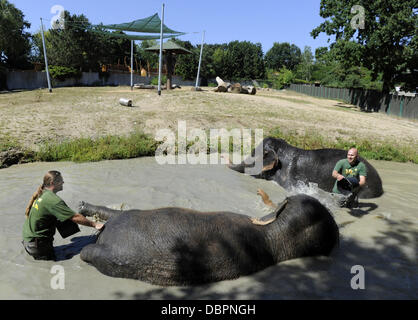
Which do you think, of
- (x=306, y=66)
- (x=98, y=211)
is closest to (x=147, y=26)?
(x=98, y=211)

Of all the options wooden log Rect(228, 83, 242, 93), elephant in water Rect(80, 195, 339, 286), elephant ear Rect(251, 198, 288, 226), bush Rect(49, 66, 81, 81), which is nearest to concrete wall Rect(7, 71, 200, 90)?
bush Rect(49, 66, 81, 81)

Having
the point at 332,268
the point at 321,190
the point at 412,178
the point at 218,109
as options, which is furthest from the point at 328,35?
the point at 332,268

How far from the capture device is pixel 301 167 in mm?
8250

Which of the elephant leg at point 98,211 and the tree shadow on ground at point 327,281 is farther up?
the elephant leg at point 98,211

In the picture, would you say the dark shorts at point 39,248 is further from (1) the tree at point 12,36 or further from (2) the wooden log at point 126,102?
(1) the tree at point 12,36

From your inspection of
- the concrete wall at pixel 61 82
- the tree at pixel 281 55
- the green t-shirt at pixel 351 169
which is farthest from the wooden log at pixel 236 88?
the tree at pixel 281 55

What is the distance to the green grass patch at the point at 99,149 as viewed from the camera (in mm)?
9750

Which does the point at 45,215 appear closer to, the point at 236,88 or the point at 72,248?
the point at 72,248

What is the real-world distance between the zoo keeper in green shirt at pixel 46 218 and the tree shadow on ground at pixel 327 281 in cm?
118

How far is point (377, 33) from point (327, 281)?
24.1 meters

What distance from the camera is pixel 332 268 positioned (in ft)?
14.9

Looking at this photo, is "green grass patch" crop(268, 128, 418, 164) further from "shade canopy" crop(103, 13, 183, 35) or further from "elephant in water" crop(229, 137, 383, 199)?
"shade canopy" crop(103, 13, 183, 35)

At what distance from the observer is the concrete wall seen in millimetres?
30913

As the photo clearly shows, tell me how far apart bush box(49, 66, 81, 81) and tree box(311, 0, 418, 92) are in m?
25.7
